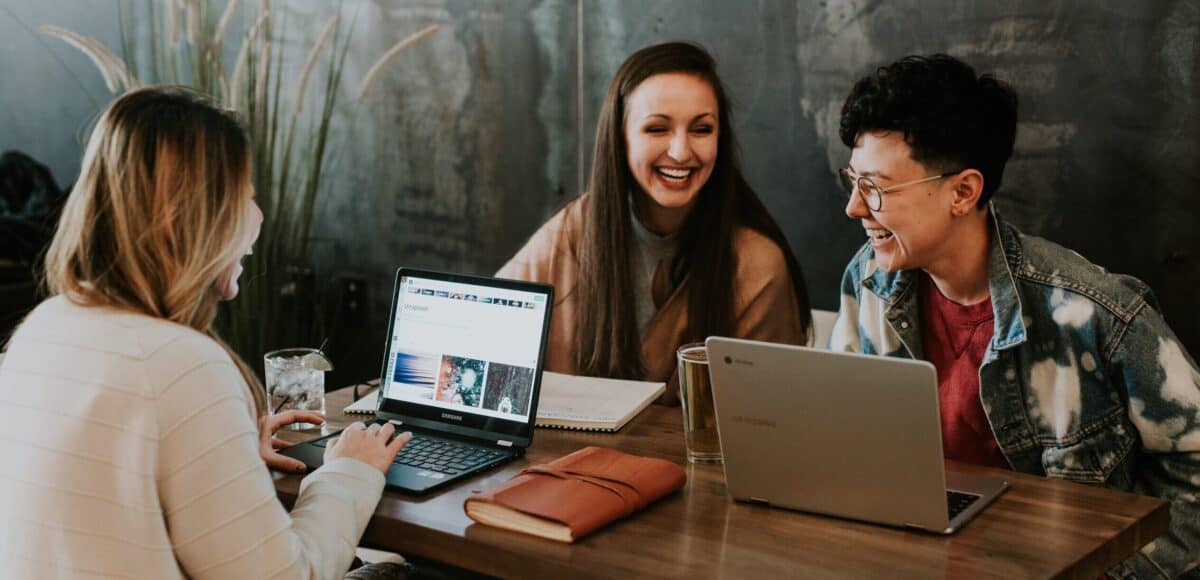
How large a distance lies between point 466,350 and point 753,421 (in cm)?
53

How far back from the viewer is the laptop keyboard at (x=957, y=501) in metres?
1.58

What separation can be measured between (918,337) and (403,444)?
0.85 meters

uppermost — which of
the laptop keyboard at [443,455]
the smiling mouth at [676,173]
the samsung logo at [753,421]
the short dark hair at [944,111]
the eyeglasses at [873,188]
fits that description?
the short dark hair at [944,111]

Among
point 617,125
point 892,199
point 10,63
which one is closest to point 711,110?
point 617,125

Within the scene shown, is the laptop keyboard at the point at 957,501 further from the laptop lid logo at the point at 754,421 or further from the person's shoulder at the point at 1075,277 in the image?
the person's shoulder at the point at 1075,277

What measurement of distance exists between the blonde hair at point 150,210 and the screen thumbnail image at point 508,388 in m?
0.56

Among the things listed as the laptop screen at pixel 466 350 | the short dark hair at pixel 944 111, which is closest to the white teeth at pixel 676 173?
the short dark hair at pixel 944 111

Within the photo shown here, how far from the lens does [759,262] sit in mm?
2580

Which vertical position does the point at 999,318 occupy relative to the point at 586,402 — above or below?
above

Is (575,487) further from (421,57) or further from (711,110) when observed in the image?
(421,57)


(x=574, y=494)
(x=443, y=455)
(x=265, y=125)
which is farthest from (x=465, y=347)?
(x=265, y=125)

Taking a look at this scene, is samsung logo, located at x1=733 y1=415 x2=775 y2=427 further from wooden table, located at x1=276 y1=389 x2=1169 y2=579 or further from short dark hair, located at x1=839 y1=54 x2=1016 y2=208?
short dark hair, located at x1=839 y1=54 x2=1016 y2=208

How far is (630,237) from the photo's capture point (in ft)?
8.65

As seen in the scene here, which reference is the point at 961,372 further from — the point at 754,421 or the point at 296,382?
the point at 296,382
